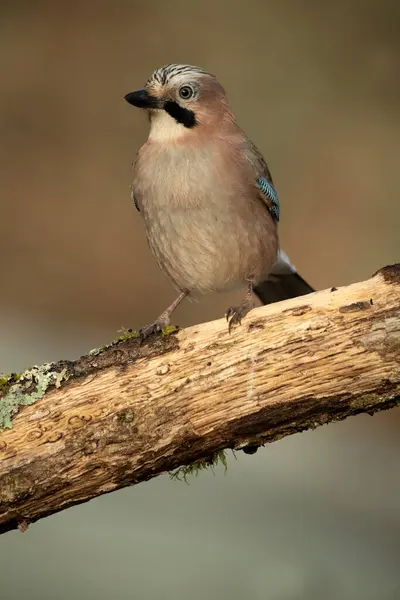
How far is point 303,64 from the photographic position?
27.8 feet

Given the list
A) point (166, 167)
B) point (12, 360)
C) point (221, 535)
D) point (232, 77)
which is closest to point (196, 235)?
point (166, 167)

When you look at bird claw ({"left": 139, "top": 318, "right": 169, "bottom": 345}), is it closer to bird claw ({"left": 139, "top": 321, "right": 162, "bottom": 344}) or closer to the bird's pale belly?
bird claw ({"left": 139, "top": 321, "right": 162, "bottom": 344})

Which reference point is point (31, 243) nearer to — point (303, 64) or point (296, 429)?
point (303, 64)

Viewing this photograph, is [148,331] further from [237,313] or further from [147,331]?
[237,313]

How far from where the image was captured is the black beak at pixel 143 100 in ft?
15.4

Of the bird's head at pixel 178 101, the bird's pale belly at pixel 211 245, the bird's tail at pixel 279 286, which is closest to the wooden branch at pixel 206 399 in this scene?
the bird's pale belly at pixel 211 245

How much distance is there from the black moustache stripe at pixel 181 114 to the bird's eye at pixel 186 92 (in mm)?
56

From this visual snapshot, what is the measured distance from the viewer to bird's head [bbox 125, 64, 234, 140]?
4.76 meters

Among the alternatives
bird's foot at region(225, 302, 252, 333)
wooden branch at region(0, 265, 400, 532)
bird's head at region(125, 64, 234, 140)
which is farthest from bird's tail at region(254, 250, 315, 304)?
wooden branch at region(0, 265, 400, 532)

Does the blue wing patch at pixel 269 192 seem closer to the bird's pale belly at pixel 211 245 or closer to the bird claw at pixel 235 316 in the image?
the bird's pale belly at pixel 211 245

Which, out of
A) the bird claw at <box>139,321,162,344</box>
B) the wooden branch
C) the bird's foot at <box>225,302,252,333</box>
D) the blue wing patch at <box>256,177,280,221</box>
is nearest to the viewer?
the wooden branch

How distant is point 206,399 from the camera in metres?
3.72

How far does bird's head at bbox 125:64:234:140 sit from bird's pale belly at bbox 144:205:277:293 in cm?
46

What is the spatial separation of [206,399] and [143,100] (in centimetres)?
177
